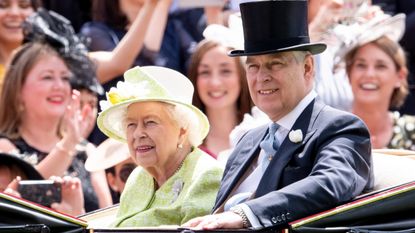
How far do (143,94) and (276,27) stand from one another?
2.48ft

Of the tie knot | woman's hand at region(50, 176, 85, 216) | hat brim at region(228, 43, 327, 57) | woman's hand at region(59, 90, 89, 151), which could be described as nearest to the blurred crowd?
woman's hand at region(59, 90, 89, 151)

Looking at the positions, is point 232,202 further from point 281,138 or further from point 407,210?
point 407,210

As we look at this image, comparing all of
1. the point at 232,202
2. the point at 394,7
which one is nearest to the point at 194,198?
the point at 232,202

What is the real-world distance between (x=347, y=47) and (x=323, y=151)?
2.87m

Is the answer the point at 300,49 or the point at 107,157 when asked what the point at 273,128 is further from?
the point at 107,157

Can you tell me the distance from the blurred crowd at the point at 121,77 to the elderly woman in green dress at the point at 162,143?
4.79 ft

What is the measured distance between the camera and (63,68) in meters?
7.57

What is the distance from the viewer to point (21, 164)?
674 cm

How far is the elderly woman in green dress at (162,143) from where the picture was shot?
5.35 meters

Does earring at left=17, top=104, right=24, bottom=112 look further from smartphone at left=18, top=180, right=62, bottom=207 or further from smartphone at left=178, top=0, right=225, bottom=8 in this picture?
smartphone at left=178, top=0, right=225, bottom=8

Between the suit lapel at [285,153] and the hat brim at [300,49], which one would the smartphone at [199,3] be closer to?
the hat brim at [300,49]

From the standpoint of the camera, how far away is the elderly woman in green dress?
5352 mm

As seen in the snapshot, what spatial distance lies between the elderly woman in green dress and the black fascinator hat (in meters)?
2.02

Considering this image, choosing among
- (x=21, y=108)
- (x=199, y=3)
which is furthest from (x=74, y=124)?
(x=199, y=3)
